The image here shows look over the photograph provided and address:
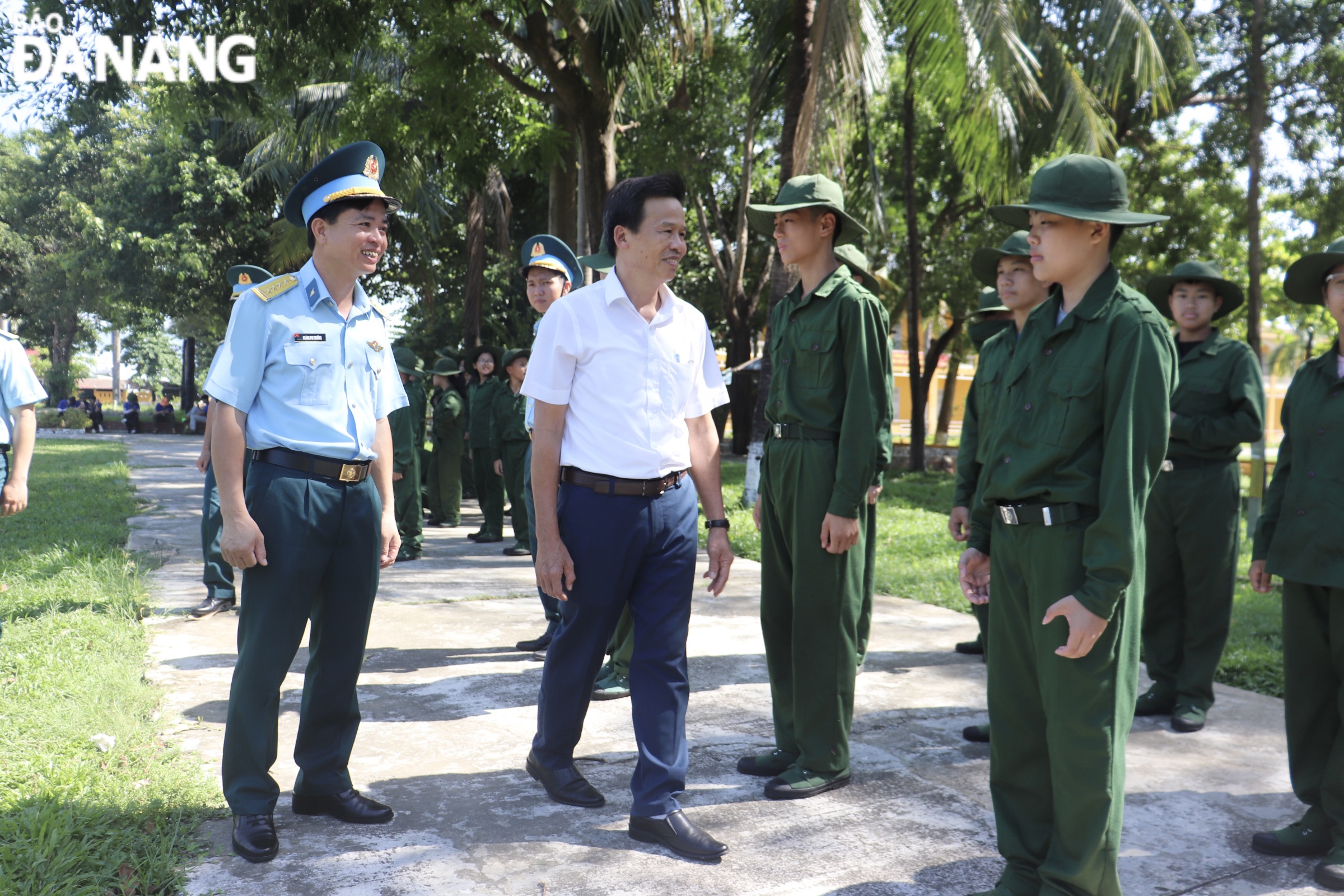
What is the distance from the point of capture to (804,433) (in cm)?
395

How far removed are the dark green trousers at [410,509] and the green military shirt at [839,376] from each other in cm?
609

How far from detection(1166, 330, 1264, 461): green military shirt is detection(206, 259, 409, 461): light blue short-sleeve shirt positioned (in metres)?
3.78

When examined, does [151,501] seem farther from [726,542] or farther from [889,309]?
[889,309]

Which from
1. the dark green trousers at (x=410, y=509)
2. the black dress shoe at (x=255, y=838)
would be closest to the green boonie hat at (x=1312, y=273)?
the black dress shoe at (x=255, y=838)

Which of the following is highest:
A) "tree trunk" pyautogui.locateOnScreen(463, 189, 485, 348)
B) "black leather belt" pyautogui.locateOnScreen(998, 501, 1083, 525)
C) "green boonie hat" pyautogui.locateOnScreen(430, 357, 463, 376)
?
"tree trunk" pyautogui.locateOnScreen(463, 189, 485, 348)

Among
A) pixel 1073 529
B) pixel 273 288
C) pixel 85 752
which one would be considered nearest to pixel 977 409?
pixel 1073 529

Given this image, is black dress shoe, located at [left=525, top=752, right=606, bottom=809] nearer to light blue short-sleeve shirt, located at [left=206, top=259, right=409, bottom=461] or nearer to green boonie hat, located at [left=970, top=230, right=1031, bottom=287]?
light blue short-sleeve shirt, located at [left=206, top=259, right=409, bottom=461]

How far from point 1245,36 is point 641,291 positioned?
65.8 feet

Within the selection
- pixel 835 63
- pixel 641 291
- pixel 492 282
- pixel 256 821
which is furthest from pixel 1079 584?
pixel 492 282

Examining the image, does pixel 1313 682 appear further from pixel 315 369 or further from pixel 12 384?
pixel 12 384

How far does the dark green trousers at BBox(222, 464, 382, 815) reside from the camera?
3.30 metres

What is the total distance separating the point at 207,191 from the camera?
2762 cm

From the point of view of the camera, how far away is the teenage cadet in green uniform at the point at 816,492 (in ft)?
12.5

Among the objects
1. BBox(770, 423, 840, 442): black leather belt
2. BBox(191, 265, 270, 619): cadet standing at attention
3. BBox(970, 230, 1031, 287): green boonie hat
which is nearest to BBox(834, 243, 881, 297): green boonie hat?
BBox(970, 230, 1031, 287): green boonie hat
